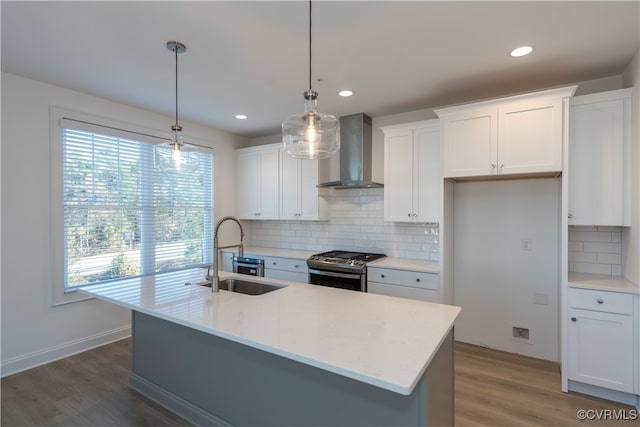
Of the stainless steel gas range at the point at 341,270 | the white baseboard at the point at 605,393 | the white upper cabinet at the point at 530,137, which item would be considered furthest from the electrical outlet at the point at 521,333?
the white upper cabinet at the point at 530,137

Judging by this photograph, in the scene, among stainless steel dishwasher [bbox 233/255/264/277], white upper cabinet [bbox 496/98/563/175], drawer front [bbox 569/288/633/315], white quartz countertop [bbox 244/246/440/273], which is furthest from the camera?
stainless steel dishwasher [bbox 233/255/264/277]

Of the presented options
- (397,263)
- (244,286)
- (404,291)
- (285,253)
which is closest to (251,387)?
(244,286)

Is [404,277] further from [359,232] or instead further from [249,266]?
[249,266]

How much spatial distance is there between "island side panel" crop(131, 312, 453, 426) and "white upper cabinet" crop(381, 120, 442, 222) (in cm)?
185

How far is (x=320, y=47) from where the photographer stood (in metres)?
2.32

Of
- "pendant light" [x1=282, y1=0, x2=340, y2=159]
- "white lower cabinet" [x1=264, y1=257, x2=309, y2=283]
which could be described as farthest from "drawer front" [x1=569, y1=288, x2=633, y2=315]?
"white lower cabinet" [x1=264, y1=257, x2=309, y2=283]

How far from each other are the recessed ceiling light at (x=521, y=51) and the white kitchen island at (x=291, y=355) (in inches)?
75.7

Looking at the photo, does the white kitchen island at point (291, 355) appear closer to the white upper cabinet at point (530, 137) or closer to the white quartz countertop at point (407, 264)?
the white quartz countertop at point (407, 264)

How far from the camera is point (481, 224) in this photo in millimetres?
3441

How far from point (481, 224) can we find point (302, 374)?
2622 millimetres

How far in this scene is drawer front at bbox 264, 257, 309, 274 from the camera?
4.01 m

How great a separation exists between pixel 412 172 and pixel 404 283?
47.0 inches

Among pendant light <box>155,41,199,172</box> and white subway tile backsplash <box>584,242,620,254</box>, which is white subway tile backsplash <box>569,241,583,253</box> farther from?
pendant light <box>155,41,199,172</box>

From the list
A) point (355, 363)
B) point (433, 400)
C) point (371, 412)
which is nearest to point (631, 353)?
point (433, 400)
